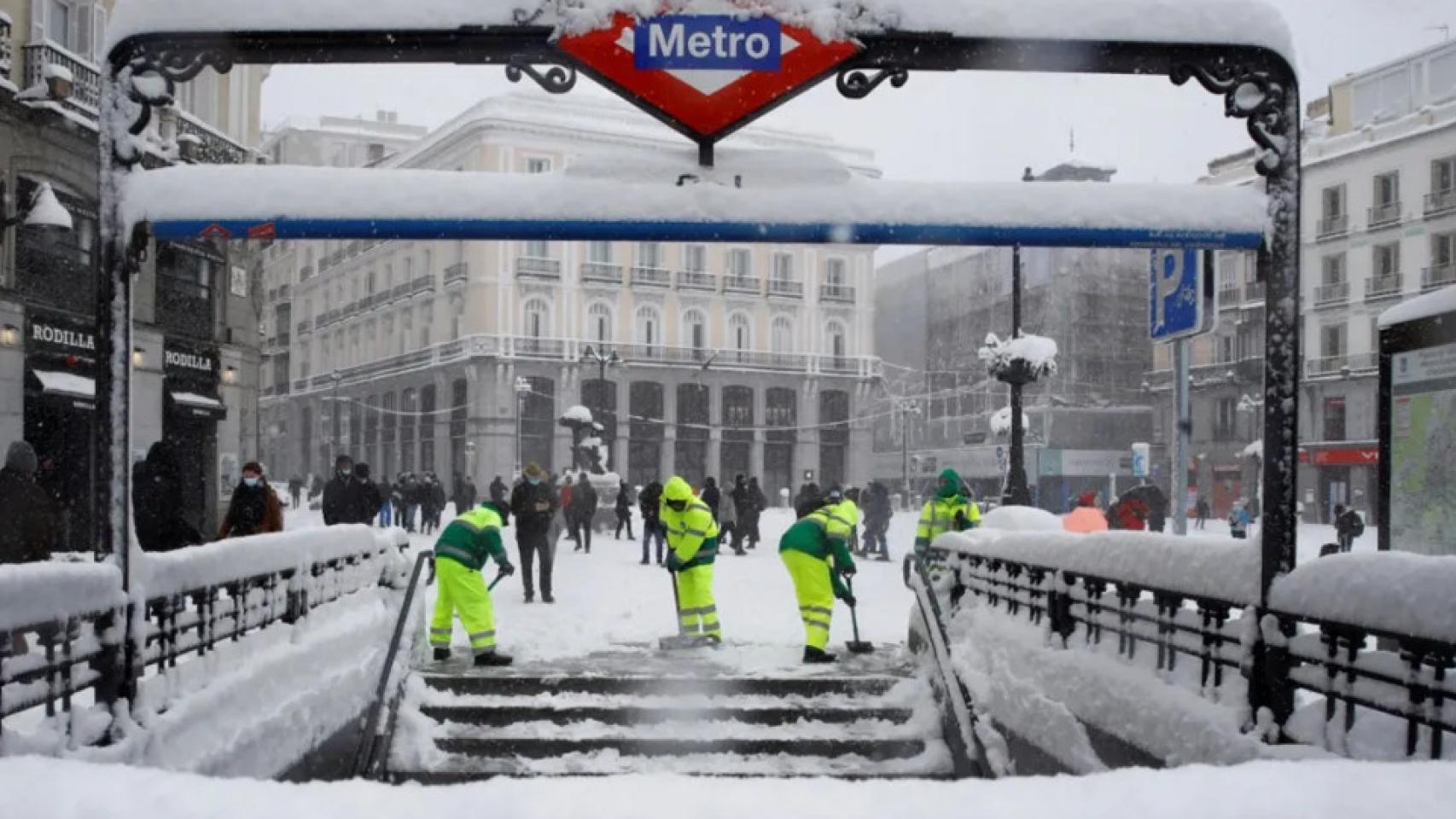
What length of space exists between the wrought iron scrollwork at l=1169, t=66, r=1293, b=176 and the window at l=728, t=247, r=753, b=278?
185ft

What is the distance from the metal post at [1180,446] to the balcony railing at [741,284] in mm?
52372

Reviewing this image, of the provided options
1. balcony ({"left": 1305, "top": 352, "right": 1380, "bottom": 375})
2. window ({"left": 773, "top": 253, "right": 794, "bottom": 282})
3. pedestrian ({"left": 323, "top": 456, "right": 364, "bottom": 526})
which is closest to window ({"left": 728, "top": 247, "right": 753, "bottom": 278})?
window ({"left": 773, "top": 253, "right": 794, "bottom": 282})

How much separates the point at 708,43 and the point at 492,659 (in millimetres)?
6160

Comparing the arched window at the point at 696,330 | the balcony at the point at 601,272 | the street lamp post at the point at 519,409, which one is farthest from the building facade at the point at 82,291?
the arched window at the point at 696,330

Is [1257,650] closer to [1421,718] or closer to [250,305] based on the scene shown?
[1421,718]

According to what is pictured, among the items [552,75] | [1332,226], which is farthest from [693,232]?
[1332,226]

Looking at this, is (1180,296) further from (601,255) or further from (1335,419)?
(601,255)

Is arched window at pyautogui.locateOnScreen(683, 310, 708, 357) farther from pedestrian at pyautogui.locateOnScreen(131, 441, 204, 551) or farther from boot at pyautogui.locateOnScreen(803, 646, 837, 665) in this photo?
pedestrian at pyautogui.locateOnScreen(131, 441, 204, 551)

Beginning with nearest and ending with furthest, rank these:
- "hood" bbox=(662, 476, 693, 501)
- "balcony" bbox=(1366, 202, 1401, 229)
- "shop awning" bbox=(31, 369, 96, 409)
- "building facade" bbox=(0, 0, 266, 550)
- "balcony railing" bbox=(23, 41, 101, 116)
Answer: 1. "hood" bbox=(662, 476, 693, 501)
2. "building facade" bbox=(0, 0, 266, 550)
3. "balcony railing" bbox=(23, 41, 101, 116)
4. "shop awning" bbox=(31, 369, 96, 409)
5. "balcony" bbox=(1366, 202, 1401, 229)

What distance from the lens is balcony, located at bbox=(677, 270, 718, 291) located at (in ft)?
198

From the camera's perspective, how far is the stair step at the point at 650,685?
9102 mm

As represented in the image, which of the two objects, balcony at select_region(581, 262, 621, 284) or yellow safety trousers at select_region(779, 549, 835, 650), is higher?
balcony at select_region(581, 262, 621, 284)

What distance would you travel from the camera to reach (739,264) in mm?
61938

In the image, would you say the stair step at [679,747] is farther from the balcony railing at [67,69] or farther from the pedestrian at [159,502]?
the balcony railing at [67,69]
